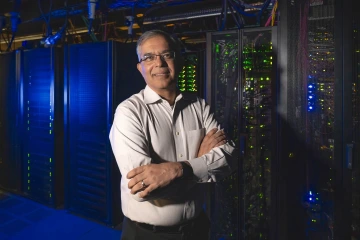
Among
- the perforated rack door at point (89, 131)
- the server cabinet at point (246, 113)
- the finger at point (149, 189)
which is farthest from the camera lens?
the perforated rack door at point (89, 131)

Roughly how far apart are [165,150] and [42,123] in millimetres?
2516

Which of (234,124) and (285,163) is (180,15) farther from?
(285,163)

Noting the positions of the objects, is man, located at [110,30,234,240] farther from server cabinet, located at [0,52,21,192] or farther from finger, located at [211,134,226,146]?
server cabinet, located at [0,52,21,192]

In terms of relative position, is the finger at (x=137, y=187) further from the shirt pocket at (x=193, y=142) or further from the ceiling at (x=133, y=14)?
the ceiling at (x=133, y=14)

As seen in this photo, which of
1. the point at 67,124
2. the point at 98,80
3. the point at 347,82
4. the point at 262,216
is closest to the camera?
the point at 347,82

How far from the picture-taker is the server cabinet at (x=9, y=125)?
3.58 m

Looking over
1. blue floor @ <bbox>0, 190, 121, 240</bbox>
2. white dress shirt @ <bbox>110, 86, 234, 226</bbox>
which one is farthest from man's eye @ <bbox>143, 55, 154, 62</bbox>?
blue floor @ <bbox>0, 190, 121, 240</bbox>

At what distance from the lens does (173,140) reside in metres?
1.37

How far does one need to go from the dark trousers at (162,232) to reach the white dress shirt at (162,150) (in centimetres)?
5

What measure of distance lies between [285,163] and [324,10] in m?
0.99

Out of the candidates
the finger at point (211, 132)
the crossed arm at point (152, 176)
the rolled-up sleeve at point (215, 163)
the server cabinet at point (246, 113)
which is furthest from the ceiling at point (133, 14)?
the crossed arm at point (152, 176)

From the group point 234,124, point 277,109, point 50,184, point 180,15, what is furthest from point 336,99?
point 50,184

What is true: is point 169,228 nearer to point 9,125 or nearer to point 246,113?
point 246,113

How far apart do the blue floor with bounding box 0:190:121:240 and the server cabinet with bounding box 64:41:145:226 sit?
0.38 ft
